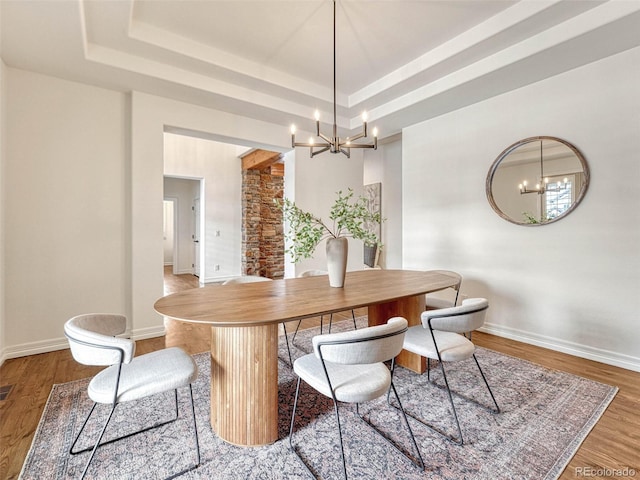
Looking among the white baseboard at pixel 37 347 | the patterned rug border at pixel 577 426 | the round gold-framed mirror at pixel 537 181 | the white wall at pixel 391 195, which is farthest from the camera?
the white wall at pixel 391 195

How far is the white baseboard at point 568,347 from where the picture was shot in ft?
8.16

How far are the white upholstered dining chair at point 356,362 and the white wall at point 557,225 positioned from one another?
7.56ft

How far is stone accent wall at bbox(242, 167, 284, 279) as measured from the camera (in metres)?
6.75

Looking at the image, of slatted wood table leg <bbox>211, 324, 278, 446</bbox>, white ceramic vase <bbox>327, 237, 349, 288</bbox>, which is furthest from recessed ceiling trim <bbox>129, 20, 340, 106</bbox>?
slatted wood table leg <bbox>211, 324, 278, 446</bbox>

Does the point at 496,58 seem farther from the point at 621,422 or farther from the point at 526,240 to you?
the point at 621,422

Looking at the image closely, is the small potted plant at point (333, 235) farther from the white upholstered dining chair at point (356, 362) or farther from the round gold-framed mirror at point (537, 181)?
the round gold-framed mirror at point (537, 181)

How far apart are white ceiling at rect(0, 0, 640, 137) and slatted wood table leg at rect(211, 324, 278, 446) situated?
241 centimetres

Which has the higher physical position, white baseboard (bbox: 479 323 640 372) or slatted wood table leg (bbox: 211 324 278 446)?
slatted wood table leg (bbox: 211 324 278 446)

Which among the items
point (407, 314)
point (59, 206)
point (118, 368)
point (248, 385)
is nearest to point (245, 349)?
point (248, 385)

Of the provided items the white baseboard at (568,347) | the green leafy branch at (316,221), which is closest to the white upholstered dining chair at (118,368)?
the green leafy branch at (316,221)

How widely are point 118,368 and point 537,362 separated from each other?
10.2 feet

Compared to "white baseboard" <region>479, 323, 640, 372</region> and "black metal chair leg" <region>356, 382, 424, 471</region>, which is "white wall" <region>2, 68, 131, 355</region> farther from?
"white baseboard" <region>479, 323, 640, 372</region>

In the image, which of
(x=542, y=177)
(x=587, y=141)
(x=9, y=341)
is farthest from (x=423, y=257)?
(x=9, y=341)

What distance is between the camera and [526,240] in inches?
121
